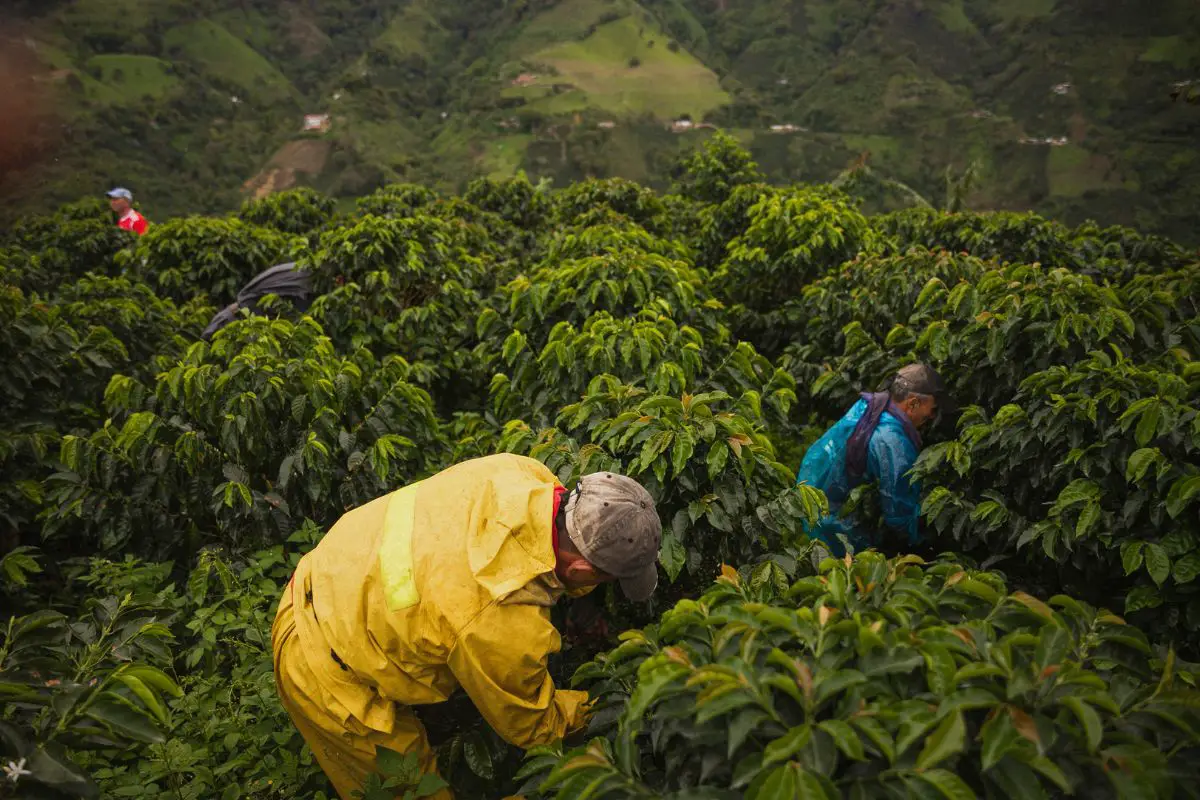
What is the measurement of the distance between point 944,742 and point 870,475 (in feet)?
9.61

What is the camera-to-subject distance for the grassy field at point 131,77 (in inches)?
2586

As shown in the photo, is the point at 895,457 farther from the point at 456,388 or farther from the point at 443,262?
the point at 443,262

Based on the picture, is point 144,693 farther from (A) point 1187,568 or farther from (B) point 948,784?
(A) point 1187,568

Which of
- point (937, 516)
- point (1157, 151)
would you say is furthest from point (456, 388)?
point (1157, 151)

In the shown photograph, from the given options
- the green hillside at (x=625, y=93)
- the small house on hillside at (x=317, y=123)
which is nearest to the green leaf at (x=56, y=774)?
the green hillside at (x=625, y=93)

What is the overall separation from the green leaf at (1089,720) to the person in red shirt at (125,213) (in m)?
10.9

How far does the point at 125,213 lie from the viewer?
9594 mm

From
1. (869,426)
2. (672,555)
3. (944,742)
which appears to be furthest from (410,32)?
(944,742)

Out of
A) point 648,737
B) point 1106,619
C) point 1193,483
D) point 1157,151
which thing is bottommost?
point 1157,151

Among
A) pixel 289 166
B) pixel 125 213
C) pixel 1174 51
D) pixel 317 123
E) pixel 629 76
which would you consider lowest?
pixel 289 166

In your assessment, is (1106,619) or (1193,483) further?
(1193,483)

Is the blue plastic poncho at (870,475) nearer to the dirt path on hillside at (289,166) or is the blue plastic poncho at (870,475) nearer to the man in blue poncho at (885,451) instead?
the man in blue poncho at (885,451)

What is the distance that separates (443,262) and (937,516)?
4.68 metres

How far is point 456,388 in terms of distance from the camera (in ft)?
20.4
